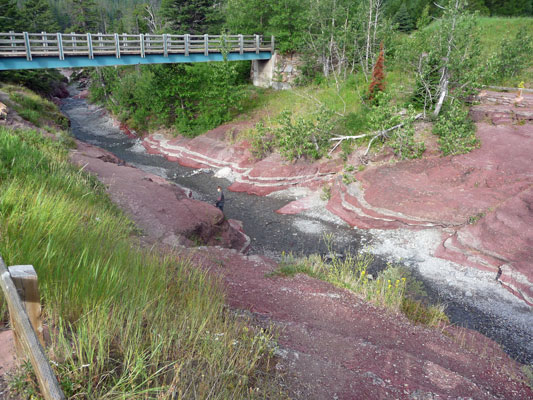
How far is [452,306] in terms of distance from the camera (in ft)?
32.9

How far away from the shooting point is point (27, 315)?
1.63 m

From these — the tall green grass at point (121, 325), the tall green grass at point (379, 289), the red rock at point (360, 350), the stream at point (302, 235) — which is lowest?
the stream at point (302, 235)

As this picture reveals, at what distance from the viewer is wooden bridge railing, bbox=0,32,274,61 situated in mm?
19750

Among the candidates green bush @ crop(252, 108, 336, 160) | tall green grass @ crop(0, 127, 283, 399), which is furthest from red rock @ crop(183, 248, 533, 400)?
green bush @ crop(252, 108, 336, 160)

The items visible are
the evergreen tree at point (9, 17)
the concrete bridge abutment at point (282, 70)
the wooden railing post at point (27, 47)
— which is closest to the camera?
the wooden railing post at point (27, 47)

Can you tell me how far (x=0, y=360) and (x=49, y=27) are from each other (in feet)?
202

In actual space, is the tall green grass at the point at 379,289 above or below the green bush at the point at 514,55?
below

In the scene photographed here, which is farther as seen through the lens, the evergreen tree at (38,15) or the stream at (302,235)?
the evergreen tree at (38,15)

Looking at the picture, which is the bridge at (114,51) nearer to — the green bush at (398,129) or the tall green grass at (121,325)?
the green bush at (398,129)

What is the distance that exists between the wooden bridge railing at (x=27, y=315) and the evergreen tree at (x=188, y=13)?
109 ft

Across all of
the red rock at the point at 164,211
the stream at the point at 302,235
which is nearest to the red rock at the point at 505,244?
the stream at the point at 302,235

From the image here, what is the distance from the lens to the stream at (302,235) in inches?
357

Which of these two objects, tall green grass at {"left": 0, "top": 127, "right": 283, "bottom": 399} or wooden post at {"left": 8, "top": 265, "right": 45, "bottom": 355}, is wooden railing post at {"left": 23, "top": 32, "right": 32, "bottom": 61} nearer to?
tall green grass at {"left": 0, "top": 127, "right": 283, "bottom": 399}

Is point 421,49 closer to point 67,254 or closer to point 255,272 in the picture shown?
point 255,272
